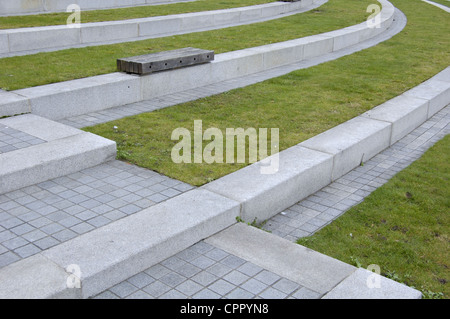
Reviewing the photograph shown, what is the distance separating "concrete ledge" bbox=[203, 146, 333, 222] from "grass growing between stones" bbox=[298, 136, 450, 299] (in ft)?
2.11

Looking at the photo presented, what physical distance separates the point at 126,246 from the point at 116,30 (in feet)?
32.4

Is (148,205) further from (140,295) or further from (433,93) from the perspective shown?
(433,93)

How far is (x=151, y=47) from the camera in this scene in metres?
11.9

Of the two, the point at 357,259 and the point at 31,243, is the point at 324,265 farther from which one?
the point at 31,243

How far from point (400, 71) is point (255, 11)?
769 centimetres

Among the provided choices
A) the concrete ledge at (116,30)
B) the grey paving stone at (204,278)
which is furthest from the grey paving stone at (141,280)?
the concrete ledge at (116,30)

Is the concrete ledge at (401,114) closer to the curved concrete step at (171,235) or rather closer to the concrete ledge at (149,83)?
the curved concrete step at (171,235)

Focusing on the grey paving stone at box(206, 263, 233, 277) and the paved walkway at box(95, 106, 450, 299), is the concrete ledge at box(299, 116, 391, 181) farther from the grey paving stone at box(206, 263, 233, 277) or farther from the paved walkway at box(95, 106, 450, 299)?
the grey paving stone at box(206, 263, 233, 277)

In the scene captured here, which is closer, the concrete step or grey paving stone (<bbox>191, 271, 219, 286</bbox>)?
grey paving stone (<bbox>191, 271, 219, 286</bbox>)

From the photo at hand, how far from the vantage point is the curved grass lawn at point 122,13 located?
13002 millimetres

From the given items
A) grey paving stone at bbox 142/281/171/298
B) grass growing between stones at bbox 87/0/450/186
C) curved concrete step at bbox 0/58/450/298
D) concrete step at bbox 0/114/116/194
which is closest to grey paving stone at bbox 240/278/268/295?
curved concrete step at bbox 0/58/450/298

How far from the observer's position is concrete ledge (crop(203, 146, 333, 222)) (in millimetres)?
5523

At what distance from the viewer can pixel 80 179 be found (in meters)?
5.95

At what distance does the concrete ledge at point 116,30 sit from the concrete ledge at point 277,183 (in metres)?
7.49
